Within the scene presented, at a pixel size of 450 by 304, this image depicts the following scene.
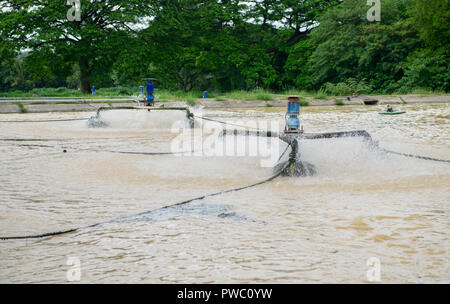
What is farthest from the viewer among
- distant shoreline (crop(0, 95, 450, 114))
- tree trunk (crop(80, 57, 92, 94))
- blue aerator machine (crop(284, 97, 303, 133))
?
tree trunk (crop(80, 57, 92, 94))

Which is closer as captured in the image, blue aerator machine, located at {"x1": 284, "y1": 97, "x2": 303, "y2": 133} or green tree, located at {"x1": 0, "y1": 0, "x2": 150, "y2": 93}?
blue aerator machine, located at {"x1": 284, "y1": 97, "x2": 303, "y2": 133}

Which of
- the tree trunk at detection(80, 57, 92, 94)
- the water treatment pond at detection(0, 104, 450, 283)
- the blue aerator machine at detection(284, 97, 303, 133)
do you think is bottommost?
the water treatment pond at detection(0, 104, 450, 283)

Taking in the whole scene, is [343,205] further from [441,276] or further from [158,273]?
[158,273]

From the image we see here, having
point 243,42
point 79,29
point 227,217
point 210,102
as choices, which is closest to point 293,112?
point 227,217

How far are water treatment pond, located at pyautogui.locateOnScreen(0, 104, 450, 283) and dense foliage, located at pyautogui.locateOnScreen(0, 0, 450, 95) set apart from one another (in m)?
20.1

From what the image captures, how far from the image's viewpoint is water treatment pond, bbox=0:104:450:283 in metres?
2.51

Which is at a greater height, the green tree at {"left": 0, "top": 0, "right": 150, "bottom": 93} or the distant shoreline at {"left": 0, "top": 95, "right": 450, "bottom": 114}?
the green tree at {"left": 0, "top": 0, "right": 150, "bottom": 93}

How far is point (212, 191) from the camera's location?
4.71 meters

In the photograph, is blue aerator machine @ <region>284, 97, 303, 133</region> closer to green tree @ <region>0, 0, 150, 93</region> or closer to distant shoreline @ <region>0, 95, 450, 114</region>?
distant shoreline @ <region>0, 95, 450, 114</region>

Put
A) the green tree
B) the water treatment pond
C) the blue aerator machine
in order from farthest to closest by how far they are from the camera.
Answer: the green tree, the blue aerator machine, the water treatment pond

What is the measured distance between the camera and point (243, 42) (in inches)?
1282

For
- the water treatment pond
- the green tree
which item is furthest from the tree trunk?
the water treatment pond

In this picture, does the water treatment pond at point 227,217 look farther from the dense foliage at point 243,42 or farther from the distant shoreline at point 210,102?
the dense foliage at point 243,42
